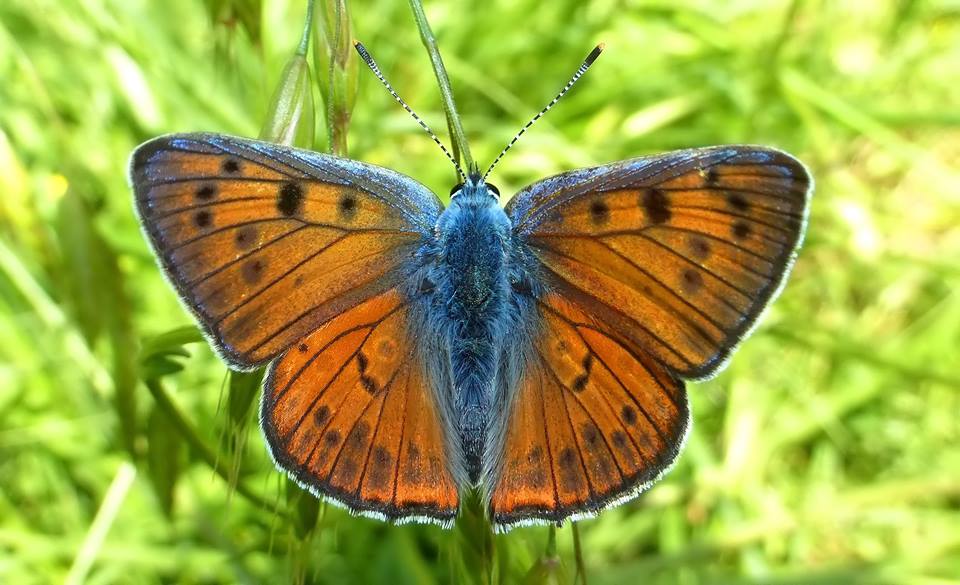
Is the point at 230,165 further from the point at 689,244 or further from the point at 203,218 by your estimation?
the point at 689,244

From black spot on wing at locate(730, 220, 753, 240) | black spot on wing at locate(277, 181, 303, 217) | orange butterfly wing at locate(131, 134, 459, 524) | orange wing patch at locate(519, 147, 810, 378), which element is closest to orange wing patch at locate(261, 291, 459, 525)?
orange butterfly wing at locate(131, 134, 459, 524)

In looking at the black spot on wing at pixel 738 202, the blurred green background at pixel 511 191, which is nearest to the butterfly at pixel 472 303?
the black spot on wing at pixel 738 202

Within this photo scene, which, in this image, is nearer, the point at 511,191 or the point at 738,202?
the point at 738,202

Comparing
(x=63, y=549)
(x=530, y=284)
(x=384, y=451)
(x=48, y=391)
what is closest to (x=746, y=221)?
(x=530, y=284)

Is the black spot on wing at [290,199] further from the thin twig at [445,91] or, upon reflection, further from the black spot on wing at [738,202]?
the black spot on wing at [738,202]

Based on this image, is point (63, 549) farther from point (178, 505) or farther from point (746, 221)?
point (746, 221)

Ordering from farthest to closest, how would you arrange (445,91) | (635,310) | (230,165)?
(635,310) → (230,165) → (445,91)

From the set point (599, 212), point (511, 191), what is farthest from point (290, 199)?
point (511, 191)
